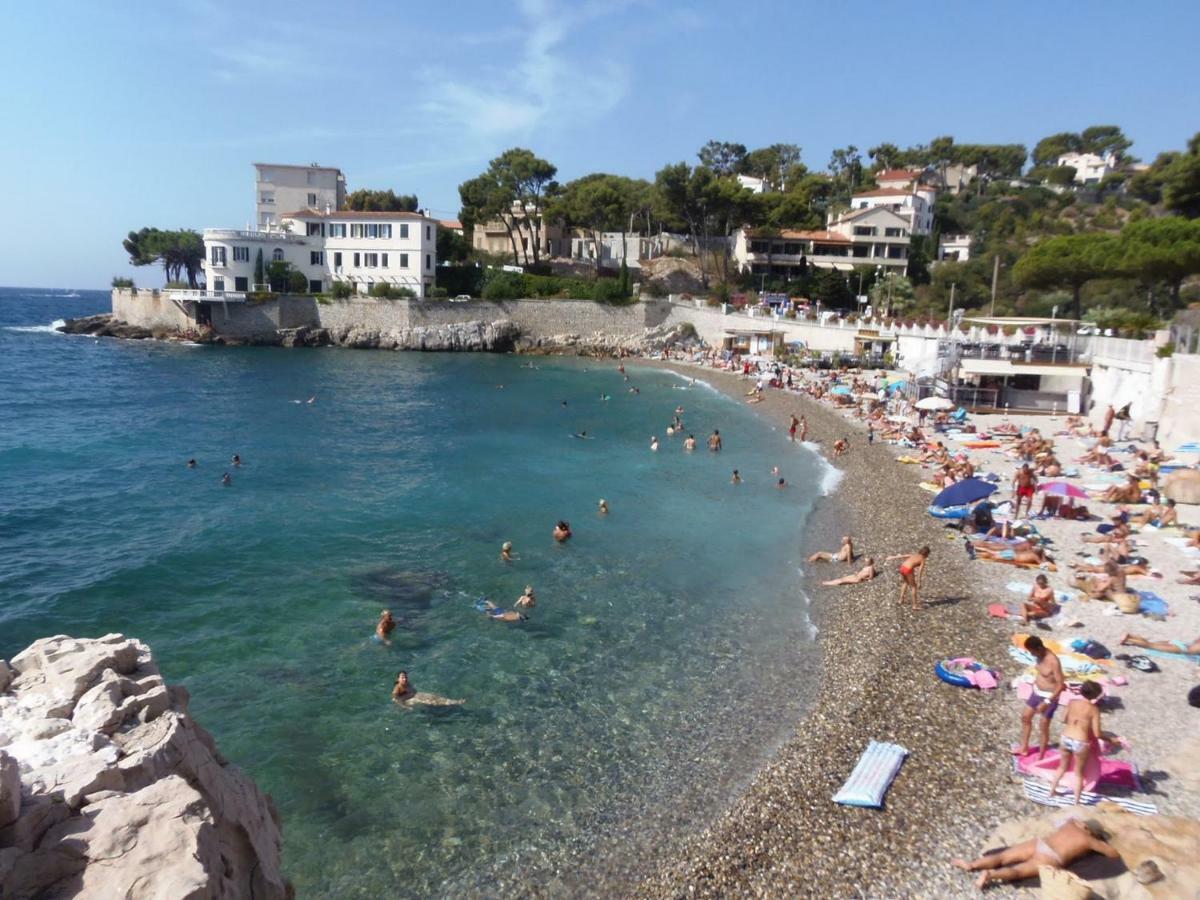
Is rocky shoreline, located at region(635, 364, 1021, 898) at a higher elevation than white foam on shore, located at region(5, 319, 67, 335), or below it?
below

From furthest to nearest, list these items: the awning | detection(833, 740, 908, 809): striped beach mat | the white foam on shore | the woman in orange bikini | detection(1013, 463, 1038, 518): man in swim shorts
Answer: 1. the white foam on shore
2. the awning
3. detection(1013, 463, 1038, 518): man in swim shorts
4. the woman in orange bikini
5. detection(833, 740, 908, 809): striped beach mat

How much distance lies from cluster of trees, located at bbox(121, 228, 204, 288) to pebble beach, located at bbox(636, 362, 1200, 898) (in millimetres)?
91045

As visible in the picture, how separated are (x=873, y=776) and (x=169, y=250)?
325ft

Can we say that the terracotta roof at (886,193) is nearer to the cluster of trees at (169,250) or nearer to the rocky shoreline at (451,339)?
the rocky shoreline at (451,339)

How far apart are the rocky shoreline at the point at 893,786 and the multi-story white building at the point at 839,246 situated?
216 ft

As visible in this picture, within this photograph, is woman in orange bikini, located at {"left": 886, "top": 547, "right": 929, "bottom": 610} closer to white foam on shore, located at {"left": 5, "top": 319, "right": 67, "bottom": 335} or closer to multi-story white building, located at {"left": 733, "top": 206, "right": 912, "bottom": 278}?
multi-story white building, located at {"left": 733, "top": 206, "right": 912, "bottom": 278}

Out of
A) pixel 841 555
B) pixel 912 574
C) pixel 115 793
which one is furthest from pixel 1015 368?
pixel 115 793

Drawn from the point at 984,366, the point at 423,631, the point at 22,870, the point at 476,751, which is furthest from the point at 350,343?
the point at 22,870

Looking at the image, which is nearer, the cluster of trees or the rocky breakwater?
the rocky breakwater

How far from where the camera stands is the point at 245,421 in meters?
37.3

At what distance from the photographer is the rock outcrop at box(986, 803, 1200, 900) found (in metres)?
6.86

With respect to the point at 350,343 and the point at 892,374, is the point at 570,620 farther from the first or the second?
the point at 350,343

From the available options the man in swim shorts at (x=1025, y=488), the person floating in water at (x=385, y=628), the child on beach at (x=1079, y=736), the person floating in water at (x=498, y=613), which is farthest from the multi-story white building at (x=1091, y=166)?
the person floating in water at (x=385, y=628)

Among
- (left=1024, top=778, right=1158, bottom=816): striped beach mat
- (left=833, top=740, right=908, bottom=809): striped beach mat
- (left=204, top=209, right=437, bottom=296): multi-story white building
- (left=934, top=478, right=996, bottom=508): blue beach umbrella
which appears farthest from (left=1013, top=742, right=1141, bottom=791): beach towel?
(left=204, top=209, right=437, bottom=296): multi-story white building
